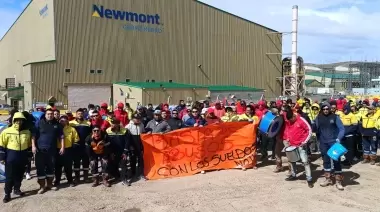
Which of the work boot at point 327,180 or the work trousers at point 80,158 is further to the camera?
the work trousers at point 80,158

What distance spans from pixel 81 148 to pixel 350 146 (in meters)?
7.17

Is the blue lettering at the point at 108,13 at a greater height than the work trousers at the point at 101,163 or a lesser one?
greater

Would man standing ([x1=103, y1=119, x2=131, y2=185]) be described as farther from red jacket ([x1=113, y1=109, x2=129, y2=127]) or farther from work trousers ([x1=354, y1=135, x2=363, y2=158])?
work trousers ([x1=354, y1=135, x2=363, y2=158])

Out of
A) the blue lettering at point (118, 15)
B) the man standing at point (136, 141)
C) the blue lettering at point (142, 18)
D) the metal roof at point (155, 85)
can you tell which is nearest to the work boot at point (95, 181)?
the man standing at point (136, 141)

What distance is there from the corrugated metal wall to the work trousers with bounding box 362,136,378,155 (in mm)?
22247

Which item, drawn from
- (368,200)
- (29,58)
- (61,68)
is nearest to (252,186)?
(368,200)

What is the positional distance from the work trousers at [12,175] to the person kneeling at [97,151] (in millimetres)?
1353

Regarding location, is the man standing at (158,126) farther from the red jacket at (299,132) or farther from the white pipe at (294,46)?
the white pipe at (294,46)

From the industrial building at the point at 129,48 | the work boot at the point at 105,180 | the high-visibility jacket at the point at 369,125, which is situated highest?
the industrial building at the point at 129,48

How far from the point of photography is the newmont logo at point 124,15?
27.8m

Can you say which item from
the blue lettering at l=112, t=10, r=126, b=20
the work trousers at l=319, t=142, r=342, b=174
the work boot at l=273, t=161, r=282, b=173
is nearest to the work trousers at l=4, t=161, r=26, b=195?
the work boot at l=273, t=161, r=282, b=173

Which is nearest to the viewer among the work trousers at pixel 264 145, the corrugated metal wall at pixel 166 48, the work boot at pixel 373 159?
the work boot at pixel 373 159

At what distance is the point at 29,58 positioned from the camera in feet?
111

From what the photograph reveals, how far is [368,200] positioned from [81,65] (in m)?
24.4
